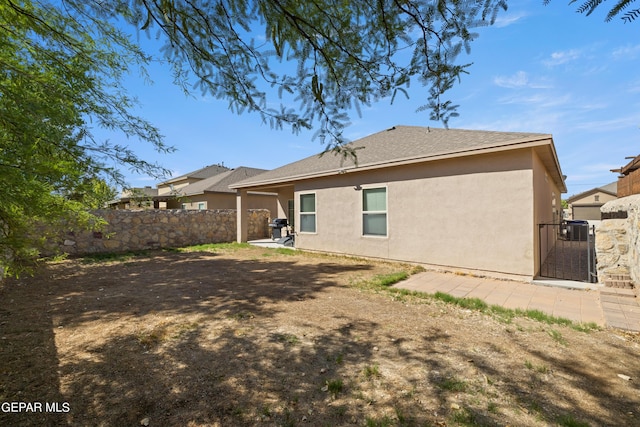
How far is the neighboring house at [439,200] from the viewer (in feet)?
21.0

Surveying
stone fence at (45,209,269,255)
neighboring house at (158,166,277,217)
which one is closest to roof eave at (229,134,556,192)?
stone fence at (45,209,269,255)

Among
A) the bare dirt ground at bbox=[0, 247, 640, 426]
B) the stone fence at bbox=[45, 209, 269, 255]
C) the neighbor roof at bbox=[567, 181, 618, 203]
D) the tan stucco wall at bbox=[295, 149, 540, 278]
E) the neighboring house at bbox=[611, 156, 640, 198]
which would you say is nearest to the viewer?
the bare dirt ground at bbox=[0, 247, 640, 426]

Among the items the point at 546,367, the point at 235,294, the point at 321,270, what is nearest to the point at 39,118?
the point at 235,294

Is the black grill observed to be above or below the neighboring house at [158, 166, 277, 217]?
below

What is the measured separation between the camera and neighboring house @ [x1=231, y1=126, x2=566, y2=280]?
6402 mm

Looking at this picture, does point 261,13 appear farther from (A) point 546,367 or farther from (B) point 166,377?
(A) point 546,367

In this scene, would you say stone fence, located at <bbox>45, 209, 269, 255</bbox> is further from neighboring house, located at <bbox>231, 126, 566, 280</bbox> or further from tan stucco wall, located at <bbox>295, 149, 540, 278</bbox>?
tan stucco wall, located at <bbox>295, 149, 540, 278</bbox>

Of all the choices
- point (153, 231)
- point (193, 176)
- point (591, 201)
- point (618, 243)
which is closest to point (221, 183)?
point (193, 176)

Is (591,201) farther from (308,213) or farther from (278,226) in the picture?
(308,213)

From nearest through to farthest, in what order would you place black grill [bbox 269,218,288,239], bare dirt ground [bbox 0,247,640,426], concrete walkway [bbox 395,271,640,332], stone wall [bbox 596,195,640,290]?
bare dirt ground [bbox 0,247,640,426]
concrete walkway [bbox 395,271,640,332]
stone wall [bbox 596,195,640,290]
black grill [bbox 269,218,288,239]

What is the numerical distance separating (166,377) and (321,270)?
5424mm

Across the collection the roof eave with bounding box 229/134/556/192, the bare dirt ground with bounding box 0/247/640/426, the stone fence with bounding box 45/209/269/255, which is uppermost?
the roof eave with bounding box 229/134/556/192

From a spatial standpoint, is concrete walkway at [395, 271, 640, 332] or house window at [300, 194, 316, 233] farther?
house window at [300, 194, 316, 233]

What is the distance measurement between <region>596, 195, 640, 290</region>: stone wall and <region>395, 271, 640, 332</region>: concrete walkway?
448mm
